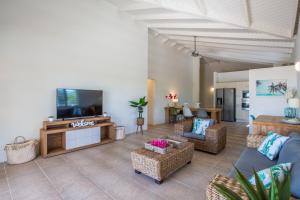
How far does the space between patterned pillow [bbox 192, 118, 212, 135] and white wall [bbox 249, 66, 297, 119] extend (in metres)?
2.89

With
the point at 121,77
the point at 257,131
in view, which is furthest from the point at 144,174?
the point at 121,77

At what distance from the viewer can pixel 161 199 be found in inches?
86.4

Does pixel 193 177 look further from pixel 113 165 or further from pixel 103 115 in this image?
pixel 103 115

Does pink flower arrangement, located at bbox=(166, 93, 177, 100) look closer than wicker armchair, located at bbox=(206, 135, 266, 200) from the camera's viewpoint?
No

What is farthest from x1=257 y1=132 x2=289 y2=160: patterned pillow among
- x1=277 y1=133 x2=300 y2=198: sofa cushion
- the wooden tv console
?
the wooden tv console

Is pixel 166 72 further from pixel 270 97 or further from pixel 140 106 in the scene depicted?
pixel 270 97

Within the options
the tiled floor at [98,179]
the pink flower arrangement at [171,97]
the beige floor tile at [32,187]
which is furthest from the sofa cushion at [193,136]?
the pink flower arrangement at [171,97]

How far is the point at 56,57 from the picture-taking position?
4.02 meters

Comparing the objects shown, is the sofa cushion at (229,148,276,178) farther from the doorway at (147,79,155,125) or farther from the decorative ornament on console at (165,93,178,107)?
the decorative ornament on console at (165,93,178,107)

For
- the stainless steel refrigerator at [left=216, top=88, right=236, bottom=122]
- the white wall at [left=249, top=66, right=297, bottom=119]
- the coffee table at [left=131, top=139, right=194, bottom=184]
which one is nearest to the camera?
the coffee table at [left=131, top=139, right=194, bottom=184]

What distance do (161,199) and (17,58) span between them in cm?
389

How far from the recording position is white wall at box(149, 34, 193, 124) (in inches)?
298

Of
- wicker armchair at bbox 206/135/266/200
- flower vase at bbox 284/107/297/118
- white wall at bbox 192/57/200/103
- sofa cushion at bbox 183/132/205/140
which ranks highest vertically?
white wall at bbox 192/57/200/103

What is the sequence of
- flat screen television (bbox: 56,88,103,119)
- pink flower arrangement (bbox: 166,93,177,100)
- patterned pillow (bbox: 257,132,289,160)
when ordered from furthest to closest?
pink flower arrangement (bbox: 166,93,177,100) → flat screen television (bbox: 56,88,103,119) → patterned pillow (bbox: 257,132,289,160)
